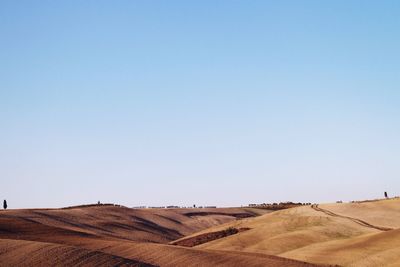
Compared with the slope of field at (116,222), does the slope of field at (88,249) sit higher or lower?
lower

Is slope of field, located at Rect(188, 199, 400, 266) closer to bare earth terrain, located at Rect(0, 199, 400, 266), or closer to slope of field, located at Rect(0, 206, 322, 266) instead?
bare earth terrain, located at Rect(0, 199, 400, 266)

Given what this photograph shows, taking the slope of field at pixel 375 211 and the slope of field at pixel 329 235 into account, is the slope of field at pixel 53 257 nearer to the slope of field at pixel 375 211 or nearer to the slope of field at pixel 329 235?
the slope of field at pixel 329 235

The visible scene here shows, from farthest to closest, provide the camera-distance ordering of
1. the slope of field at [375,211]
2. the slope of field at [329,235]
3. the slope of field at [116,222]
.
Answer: the slope of field at [375,211]
the slope of field at [116,222]
the slope of field at [329,235]

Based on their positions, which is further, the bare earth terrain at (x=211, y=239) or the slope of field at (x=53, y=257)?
the bare earth terrain at (x=211, y=239)

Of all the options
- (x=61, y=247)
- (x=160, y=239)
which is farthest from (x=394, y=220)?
(x=61, y=247)

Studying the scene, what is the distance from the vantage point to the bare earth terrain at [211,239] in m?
16.7

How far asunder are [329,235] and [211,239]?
7.93 metres

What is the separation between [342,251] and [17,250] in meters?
14.2

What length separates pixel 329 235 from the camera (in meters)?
30.9

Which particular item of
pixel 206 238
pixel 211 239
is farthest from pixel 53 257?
pixel 206 238

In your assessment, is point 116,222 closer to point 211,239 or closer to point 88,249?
point 211,239

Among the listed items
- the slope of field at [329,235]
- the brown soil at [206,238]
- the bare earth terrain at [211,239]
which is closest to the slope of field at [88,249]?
the bare earth terrain at [211,239]

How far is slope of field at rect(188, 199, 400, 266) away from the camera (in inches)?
877

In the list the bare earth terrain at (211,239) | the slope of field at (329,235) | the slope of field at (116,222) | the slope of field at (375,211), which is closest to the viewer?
the bare earth terrain at (211,239)
